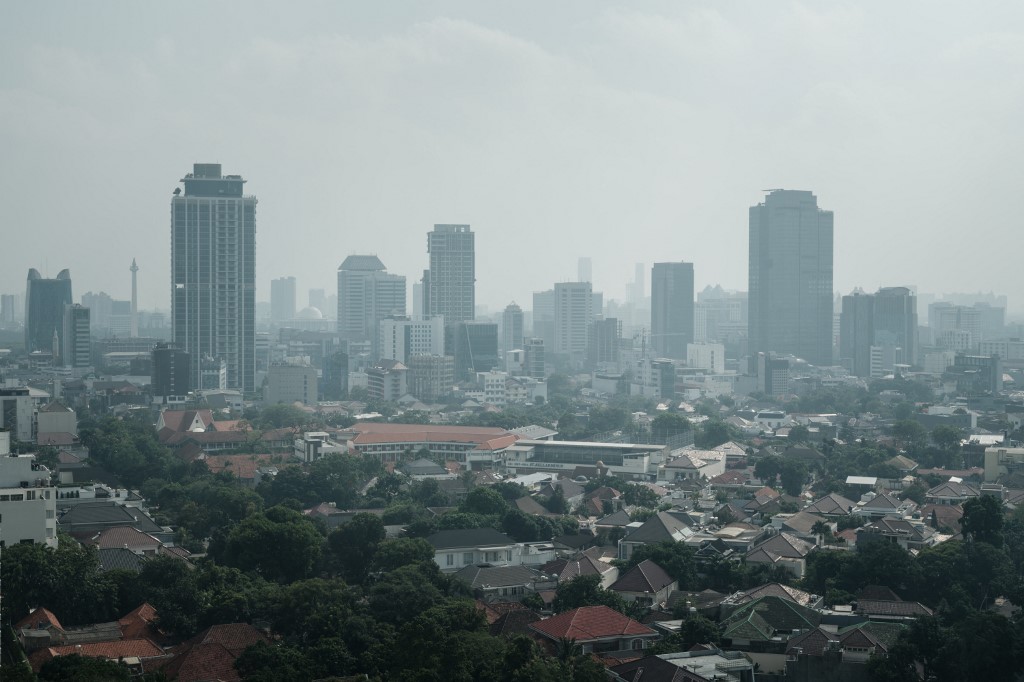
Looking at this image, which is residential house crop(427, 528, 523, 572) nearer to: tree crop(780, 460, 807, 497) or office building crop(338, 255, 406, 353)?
tree crop(780, 460, 807, 497)

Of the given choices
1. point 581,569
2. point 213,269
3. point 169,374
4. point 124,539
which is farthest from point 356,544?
point 213,269

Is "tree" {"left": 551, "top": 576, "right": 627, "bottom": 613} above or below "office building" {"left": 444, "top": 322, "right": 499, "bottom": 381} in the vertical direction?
below

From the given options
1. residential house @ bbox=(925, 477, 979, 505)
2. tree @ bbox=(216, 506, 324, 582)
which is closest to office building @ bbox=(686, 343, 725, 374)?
residential house @ bbox=(925, 477, 979, 505)

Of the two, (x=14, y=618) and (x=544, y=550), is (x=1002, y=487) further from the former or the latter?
(x=14, y=618)

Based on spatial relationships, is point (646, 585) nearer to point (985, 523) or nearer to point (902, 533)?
point (902, 533)

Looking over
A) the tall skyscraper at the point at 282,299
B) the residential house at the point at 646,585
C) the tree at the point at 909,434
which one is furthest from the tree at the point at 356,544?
the tall skyscraper at the point at 282,299

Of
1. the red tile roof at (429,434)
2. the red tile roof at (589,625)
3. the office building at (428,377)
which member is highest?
the office building at (428,377)

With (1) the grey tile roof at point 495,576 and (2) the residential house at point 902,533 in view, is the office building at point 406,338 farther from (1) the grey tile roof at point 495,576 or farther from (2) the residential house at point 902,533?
(1) the grey tile roof at point 495,576

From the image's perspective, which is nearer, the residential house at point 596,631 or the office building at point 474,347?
the residential house at point 596,631
